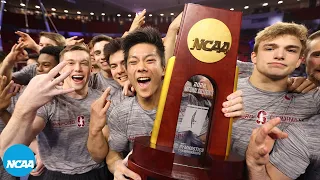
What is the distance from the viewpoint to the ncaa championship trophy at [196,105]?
616 mm

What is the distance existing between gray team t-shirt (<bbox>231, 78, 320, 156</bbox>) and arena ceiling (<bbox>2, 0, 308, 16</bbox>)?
0.52 m

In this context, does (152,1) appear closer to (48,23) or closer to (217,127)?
(217,127)

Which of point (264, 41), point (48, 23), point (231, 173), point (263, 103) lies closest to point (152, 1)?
point (264, 41)

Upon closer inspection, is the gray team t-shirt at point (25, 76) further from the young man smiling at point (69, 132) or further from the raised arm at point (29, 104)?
the raised arm at point (29, 104)

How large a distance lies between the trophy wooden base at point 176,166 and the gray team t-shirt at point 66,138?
0.61m

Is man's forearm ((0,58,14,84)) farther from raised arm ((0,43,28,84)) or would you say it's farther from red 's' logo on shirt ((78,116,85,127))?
red 's' logo on shirt ((78,116,85,127))

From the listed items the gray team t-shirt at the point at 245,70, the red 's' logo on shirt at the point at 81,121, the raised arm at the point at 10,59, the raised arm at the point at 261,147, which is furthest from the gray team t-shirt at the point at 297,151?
the raised arm at the point at 10,59

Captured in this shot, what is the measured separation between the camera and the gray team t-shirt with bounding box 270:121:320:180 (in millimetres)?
760

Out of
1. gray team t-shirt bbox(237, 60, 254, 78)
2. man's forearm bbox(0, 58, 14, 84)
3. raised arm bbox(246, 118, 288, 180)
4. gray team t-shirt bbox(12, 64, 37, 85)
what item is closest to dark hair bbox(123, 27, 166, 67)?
raised arm bbox(246, 118, 288, 180)

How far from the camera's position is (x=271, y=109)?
1016 millimetres

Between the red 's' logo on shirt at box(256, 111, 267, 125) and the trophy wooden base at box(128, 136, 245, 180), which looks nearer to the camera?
the trophy wooden base at box(128, 136, 245, 180)

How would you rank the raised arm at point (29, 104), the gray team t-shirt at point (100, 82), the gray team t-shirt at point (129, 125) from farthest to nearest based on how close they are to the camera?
the gray team t-shirt at point (100, 82) < the gray team t-shirt at point (129, 125) < the raised arm at point (29, 104)

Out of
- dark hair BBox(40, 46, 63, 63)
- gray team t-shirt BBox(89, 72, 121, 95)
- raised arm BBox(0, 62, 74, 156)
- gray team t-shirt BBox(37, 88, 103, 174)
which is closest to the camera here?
raised arm BBox(0, 62, 74, 156)

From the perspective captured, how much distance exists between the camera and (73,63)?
119 cm
